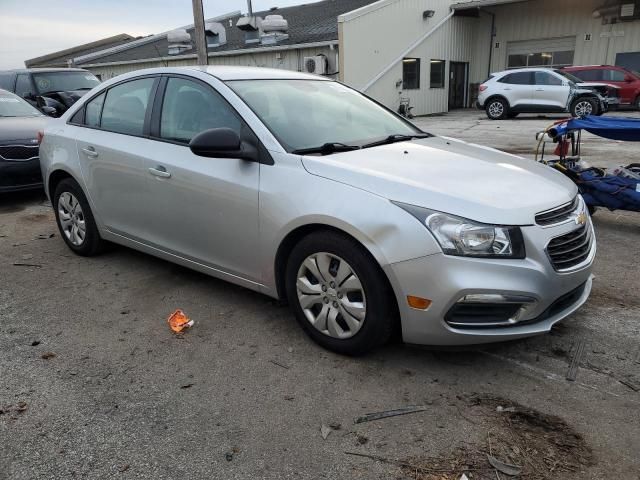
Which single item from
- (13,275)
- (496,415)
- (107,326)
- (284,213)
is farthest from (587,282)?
Result: (13,275)

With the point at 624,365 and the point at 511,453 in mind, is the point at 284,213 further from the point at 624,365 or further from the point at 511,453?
the point at 624,365

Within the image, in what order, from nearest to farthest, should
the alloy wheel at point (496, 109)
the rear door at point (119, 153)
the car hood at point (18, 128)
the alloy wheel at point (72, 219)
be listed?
the rear door at point (119, 153) → the alloy wheel at point (72, 219) → the car hood at point (18, 128) → the alloy wheel at point (496, 109)

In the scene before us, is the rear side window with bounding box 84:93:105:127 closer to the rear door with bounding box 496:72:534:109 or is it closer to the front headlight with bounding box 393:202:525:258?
the front headlight with bounding box 393:202:525:258

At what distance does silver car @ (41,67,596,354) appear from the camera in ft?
8.72

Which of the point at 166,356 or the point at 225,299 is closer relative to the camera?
the point at 166,356

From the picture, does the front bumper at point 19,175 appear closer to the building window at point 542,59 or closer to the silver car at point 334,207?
the silver car at point 334,207

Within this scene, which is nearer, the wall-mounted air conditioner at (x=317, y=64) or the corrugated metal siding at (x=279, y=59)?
the wall-mounted air conditioner at (x=317, y=64)

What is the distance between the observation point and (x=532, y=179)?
125 inches

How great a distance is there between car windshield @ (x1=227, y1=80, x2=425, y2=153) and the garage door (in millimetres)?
21418

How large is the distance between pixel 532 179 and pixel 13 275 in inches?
163

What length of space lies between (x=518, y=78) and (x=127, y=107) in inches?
635

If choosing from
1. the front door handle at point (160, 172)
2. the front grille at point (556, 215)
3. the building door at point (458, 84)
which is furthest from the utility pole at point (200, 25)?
the building door at point (458, 84)

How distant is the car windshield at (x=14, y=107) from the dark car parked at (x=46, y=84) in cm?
270

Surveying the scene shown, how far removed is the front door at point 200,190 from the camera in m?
3.33
